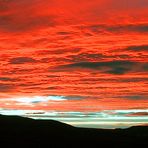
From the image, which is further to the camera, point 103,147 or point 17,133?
point 17,133

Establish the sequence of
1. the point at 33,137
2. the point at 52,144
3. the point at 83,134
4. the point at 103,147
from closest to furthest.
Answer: the point at 103,147 → the point at 52,144 → the point at 33,137 → the point at 83,134

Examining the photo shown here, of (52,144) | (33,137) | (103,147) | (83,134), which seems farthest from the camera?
(83,134)

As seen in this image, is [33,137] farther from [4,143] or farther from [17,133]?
[4,143]

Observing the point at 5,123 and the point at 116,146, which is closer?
the point at 116,146

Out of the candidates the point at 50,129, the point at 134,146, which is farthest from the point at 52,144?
the point at 50,129

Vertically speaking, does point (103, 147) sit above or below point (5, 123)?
below

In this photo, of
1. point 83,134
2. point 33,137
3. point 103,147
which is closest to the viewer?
point 103,147

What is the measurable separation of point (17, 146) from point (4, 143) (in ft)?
28.5

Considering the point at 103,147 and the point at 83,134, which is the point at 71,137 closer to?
the point at 83,134

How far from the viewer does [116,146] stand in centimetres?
14125

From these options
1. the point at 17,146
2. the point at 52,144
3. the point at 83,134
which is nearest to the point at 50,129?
the point at 83,134

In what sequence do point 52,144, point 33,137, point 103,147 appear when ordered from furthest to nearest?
point 33,137 < point 52,144 < point 103,147

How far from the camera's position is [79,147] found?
141625 millimetres

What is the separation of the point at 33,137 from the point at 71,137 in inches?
745
